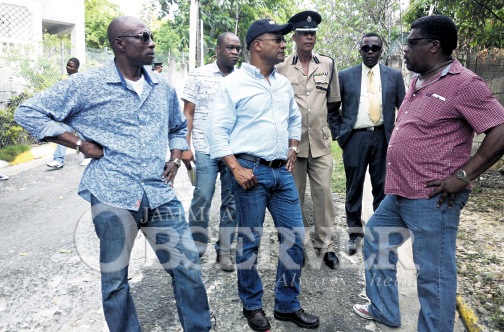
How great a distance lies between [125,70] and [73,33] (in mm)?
18621

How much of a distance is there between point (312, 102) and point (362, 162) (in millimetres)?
749

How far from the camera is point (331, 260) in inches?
154

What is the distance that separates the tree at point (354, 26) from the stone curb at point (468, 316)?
302 inches

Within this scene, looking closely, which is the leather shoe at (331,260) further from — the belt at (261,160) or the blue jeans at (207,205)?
the belt at (261,160)

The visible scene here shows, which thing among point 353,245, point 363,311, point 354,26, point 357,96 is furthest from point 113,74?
point 354,26

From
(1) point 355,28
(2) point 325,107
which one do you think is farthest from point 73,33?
(2) point 325,107

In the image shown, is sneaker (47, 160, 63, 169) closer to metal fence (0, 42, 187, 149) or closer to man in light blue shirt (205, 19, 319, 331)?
metal fence (0, 42, 187, 149)

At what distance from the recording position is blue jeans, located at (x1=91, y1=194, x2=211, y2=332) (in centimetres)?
237

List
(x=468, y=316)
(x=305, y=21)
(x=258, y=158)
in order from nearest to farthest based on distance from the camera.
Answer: (x=258, y=158), (x=468, y=316), (x=305, y=21)

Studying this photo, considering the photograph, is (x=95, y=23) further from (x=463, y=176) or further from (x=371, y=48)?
(x=463, y=176)

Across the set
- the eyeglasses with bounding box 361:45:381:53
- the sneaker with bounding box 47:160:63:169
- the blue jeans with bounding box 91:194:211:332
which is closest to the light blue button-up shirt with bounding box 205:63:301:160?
the blue jeans with bounding box 91:194:211:332

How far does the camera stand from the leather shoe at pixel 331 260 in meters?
3.89

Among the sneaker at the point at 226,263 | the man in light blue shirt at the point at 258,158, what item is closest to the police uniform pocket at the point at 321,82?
the man in light blue shirt at the point at 258,158

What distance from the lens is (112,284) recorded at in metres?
2.37
